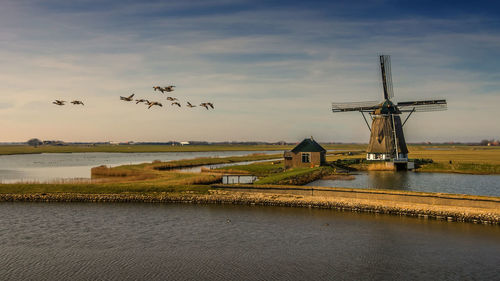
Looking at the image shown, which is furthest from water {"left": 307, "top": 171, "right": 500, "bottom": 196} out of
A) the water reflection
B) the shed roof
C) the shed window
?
the shed roof

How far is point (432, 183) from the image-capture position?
2136 inches

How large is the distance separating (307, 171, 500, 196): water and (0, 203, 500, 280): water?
1697cm

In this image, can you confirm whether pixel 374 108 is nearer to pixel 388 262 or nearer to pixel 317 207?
pixel 317 207

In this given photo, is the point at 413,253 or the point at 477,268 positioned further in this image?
the point at 413,253

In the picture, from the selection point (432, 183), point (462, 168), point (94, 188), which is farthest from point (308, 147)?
point (94, 188)

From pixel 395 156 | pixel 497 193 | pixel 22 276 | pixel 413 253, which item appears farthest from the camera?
pixel 395 156

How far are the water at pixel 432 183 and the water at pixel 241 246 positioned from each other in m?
17.0

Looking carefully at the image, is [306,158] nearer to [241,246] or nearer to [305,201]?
[305,201]

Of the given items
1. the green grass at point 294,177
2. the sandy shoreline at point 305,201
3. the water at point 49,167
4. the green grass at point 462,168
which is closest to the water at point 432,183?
the green grass at point 294,177

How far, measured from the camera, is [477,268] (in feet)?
71.6

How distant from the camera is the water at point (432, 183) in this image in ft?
157

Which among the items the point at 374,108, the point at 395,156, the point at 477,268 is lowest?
the point at 477,268

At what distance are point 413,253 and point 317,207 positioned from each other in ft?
48.1

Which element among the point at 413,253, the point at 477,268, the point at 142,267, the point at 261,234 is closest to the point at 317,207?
the point at 261,234
